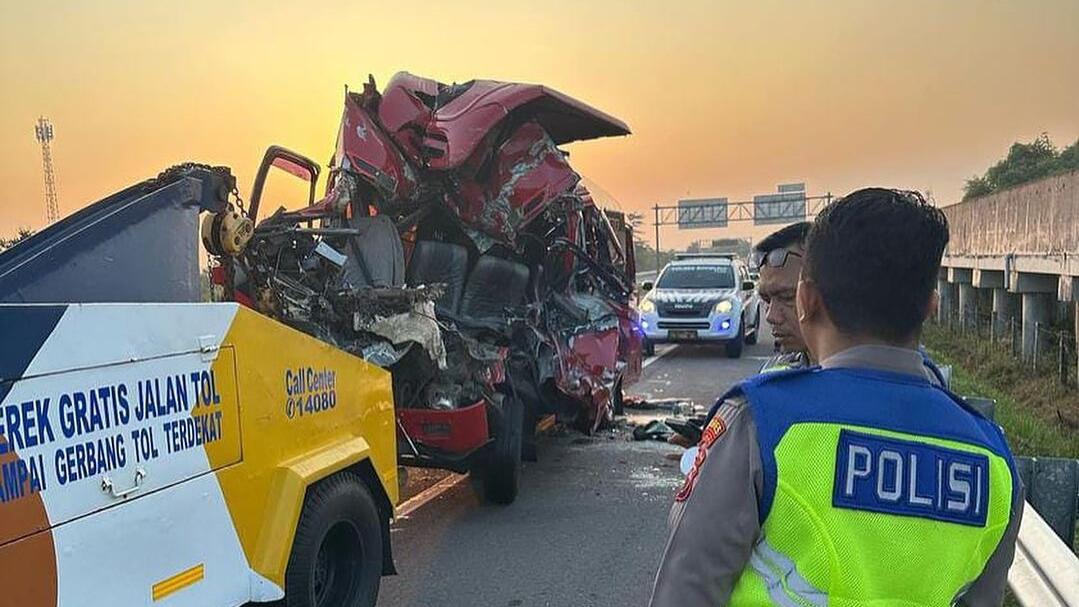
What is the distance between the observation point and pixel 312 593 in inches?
136

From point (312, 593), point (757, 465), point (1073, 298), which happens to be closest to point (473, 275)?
point (312, 593)

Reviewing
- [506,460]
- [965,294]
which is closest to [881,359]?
[506,460]

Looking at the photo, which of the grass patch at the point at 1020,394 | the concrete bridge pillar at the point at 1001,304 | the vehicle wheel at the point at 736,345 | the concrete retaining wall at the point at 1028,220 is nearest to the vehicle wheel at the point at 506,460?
the grass patch at the point at 1020,394

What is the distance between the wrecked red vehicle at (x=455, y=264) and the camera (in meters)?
5.05

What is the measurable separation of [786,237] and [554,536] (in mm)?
3256

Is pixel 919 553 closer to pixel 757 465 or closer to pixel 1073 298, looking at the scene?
pixel 757 465

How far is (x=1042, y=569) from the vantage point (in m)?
2.98

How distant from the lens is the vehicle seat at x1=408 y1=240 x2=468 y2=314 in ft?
22.4

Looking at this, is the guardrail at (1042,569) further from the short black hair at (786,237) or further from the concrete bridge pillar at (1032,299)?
the concrete bridge pillar at (1032,299)

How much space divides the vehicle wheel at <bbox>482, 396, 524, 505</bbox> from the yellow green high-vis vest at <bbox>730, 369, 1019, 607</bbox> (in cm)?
471

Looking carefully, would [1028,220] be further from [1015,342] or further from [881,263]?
[881,263]

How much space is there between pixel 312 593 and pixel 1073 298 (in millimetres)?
9961

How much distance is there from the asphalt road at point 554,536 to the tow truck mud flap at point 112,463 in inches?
79.7

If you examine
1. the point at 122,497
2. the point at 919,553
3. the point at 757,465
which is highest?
the point at 757,465
